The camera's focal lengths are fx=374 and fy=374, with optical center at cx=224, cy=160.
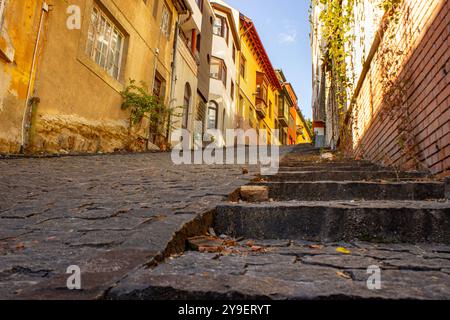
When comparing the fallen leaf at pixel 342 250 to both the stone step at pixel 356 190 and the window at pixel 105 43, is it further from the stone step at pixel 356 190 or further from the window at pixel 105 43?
the window at pixel 105 43

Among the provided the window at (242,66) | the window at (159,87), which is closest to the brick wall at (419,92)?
the window at (159,87)

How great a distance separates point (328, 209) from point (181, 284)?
1.21 m

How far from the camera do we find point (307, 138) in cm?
5609

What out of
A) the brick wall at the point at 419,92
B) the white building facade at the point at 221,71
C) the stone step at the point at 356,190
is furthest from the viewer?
the white building facade at the point at 221,71

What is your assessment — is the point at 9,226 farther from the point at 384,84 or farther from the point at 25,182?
the point at 384,84

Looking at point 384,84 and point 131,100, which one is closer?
point 384,84

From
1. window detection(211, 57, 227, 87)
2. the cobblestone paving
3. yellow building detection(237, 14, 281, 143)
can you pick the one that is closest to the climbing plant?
the cobblestone paving

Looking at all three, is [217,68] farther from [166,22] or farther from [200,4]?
[166,22]

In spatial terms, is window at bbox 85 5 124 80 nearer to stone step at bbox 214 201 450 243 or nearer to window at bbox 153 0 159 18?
window at bbox 153 0 159 18

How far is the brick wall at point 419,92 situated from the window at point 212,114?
15015mm

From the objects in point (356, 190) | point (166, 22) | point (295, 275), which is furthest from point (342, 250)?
point (166, 22)

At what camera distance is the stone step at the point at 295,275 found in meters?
1.15

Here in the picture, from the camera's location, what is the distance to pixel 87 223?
219 cm

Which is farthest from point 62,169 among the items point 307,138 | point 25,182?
point 307,138
